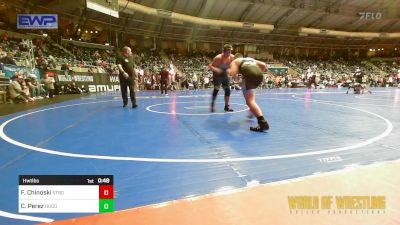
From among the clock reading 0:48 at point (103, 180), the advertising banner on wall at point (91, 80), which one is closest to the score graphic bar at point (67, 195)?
the clock reading 0:48 at point (103, 180)

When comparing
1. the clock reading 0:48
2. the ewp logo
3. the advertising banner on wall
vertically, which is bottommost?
the clock reading 0:48

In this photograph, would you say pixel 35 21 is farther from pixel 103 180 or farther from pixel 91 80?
pixel 103 180

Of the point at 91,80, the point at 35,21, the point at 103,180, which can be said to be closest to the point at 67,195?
the point at 103,180

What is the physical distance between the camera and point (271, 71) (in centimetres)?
3528

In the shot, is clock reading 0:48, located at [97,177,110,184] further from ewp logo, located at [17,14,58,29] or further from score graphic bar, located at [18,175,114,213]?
ewp logo, located at [17,14,58,29]

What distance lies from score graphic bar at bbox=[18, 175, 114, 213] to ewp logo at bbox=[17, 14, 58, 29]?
1868cm

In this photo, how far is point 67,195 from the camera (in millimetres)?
1959

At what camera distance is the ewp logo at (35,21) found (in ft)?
59.1

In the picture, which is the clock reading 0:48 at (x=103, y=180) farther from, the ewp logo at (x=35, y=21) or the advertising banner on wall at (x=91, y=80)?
the ewp logo at (x=35, y=21)

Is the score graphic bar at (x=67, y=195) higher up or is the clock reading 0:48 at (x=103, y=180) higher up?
the clock reading 0:48 at (x=103, y=180)

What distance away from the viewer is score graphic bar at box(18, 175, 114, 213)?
77.1 inches

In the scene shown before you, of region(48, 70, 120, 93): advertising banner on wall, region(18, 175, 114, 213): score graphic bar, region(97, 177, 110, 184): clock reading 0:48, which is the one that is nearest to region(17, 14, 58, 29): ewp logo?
region(48, 70, 120, 93): advertising banner on wall

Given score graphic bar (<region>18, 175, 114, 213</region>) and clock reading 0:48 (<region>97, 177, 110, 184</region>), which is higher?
clock reading 0:48 (<region>97, 177, 110, 184</region>)

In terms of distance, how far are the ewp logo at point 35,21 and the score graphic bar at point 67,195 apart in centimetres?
1868
